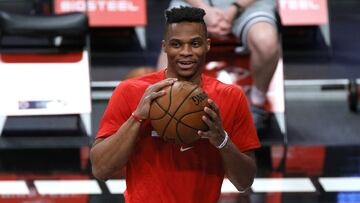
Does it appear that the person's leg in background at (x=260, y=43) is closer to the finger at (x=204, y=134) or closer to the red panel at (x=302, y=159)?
the red panel at (x=302, y=159)

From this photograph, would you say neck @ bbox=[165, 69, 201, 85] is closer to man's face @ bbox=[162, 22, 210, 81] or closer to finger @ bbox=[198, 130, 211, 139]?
man's face @ bbox=[162, 22, 210, 81]

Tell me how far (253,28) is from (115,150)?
10.7ft

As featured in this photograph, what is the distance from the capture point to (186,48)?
3197mm

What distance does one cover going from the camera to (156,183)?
11.1 ft

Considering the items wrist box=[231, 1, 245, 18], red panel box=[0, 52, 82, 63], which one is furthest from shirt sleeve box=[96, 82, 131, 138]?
red panel box=[0, 52, 82, 63]

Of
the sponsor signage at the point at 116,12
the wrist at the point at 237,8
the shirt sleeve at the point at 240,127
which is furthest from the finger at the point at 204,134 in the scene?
the sponsor signage at the point at 116,12

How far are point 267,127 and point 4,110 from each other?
198cm

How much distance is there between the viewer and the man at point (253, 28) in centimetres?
629

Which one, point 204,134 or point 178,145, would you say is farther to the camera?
point 178,145

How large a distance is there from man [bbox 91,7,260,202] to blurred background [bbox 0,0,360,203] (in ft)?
6.59

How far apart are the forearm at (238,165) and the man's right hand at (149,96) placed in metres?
0.32

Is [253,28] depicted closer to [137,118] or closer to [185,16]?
[185,16]

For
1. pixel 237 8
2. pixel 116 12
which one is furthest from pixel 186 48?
pixel 116 12

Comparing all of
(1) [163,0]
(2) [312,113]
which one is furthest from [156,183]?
(1) [163,0]
